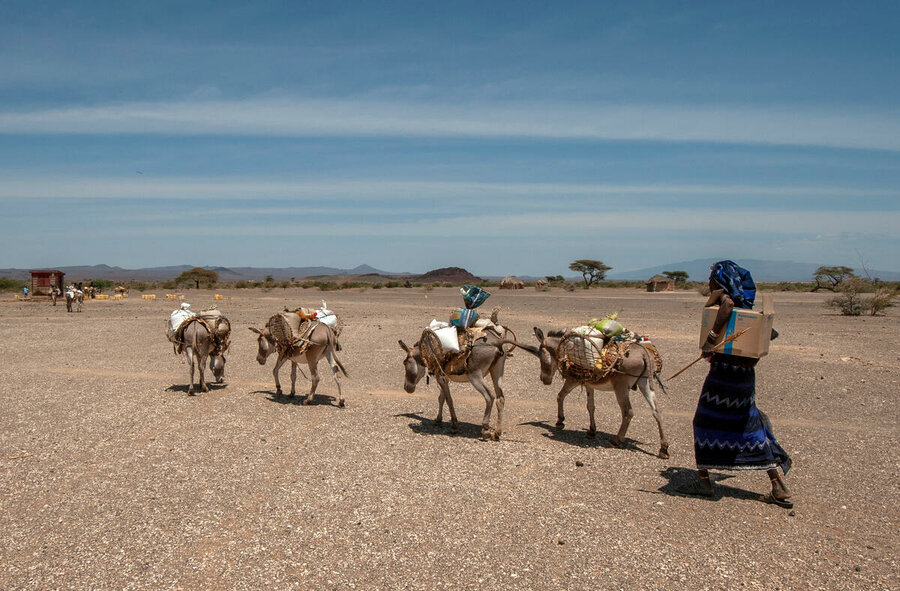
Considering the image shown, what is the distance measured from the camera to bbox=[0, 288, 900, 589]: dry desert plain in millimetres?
5371

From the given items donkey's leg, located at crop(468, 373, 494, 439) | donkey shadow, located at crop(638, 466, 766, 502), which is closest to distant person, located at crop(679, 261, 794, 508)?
donkey shadow, located at crop(638, 466, 766, 502)

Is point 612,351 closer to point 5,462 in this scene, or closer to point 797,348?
point 5,462

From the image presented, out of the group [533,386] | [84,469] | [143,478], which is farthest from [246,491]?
[533,386]

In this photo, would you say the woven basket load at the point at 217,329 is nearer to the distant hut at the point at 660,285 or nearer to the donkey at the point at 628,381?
the donkey at the point at 628,381

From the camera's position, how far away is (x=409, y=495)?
7.09 metres

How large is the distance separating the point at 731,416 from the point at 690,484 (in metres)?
1.09

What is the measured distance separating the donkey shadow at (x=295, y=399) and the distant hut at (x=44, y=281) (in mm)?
45296

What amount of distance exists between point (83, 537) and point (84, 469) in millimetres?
2251

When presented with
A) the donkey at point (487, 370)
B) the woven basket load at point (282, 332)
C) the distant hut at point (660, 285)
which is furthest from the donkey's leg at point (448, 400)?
the distant hut at point (660, 285)

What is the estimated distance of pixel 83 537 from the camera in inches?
234

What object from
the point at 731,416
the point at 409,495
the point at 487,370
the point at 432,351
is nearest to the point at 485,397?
the point at 487,370

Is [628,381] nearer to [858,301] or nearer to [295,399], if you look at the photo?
[295,399]

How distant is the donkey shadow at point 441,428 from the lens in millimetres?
9922

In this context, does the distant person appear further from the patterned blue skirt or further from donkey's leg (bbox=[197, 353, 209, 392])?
donkey's leg (bbox=[197, 353, 209, 392])
